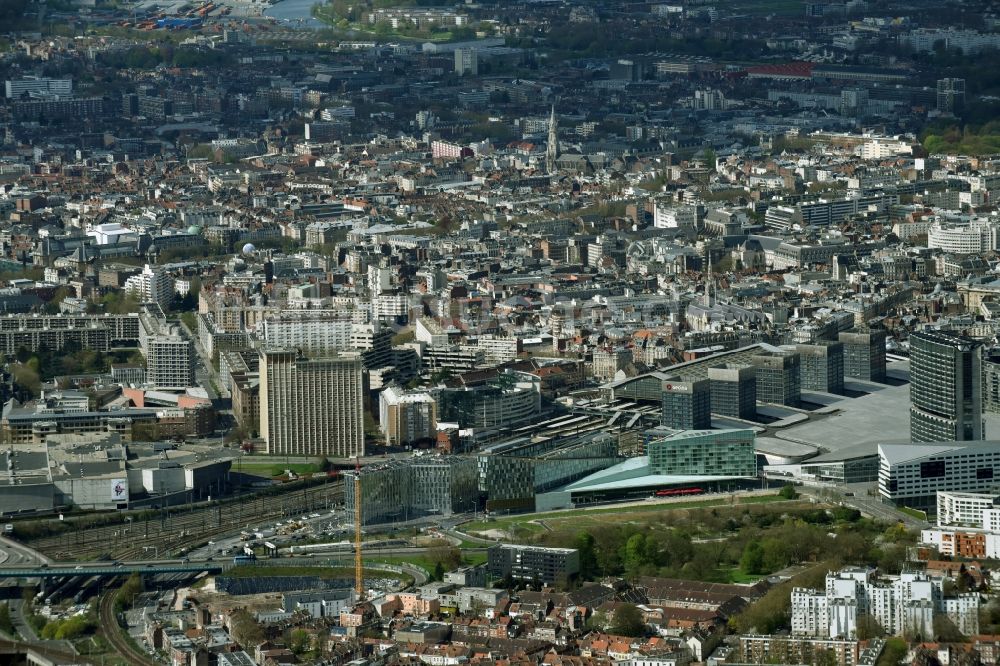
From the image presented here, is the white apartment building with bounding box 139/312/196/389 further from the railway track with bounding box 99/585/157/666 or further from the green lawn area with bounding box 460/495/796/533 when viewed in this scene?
the railway track with bounding box 99/585/157/666

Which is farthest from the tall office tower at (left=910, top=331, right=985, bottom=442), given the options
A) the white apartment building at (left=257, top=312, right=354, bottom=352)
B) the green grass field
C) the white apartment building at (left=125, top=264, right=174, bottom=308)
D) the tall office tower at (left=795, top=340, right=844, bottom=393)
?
the white apartment building at (left=125, top=264, right=174, bottom=308)

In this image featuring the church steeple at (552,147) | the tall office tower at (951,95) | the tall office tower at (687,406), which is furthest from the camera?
the tall office tower at (951,95)

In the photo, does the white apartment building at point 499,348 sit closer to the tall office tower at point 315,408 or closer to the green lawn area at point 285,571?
the tall office tower at point 315,408

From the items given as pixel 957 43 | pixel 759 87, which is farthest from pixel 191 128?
pixel 957 43

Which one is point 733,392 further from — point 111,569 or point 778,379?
point 111,569

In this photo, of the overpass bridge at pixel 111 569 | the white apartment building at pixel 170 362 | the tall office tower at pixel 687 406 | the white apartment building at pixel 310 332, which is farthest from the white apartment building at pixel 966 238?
the overpass bridge at pixel 111 569

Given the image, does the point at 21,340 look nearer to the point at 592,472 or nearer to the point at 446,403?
the point at 446,403

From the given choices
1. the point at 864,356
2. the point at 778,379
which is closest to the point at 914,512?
the point at 778,379
